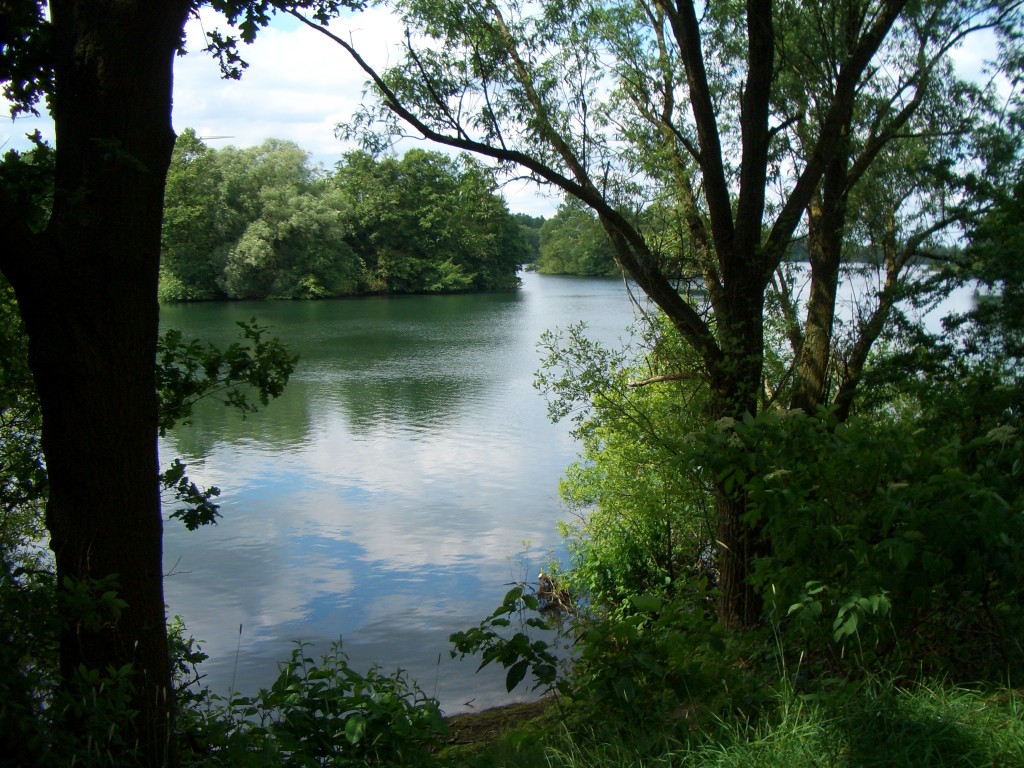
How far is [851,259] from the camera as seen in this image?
1063 centimetres

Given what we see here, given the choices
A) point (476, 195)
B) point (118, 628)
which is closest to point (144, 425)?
point (118, 628)

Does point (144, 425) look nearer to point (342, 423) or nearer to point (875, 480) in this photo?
point (875, 480)

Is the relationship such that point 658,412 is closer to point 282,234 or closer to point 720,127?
point 720,127

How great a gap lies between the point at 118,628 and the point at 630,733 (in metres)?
2.03

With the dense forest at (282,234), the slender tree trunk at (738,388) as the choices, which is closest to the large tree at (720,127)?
the slender tree trunk at (738,388)

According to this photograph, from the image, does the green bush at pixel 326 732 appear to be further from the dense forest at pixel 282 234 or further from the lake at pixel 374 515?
the dense forest at pixel 282 234

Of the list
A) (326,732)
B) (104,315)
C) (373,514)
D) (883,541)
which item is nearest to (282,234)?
(373,514)

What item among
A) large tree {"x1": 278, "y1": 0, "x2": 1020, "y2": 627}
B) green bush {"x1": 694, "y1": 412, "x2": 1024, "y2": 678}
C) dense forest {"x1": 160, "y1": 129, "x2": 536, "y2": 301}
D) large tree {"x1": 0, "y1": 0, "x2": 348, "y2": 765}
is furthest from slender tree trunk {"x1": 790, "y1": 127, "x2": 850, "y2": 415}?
dense forest {"x1": 160, "y1": 129, "x2": 536, "y2": 301}

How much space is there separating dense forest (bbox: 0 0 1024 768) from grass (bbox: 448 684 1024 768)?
0.04ft

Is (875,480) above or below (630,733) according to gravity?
above

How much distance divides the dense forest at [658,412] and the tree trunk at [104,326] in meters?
0.01

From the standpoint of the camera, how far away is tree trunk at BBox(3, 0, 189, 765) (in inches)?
135

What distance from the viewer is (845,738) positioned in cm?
258

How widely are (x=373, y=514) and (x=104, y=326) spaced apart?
10439 mm
